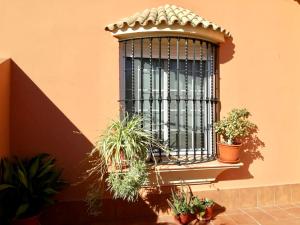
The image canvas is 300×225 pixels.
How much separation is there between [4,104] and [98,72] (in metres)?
1.41

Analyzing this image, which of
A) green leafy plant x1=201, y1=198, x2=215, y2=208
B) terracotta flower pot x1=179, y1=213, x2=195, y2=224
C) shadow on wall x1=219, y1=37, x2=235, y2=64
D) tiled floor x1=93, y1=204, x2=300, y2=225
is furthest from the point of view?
shadow on wall x1=219, y1=37, x2=235, y2=64

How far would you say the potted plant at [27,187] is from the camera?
3582 millimetres

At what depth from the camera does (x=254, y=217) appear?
466 cm

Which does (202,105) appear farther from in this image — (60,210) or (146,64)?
(60,210)

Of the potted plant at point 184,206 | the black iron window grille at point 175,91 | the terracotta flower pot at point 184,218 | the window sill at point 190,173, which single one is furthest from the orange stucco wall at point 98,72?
the terracotta flower pot at point 184,218

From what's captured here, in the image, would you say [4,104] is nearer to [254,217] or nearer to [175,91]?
[175,91]

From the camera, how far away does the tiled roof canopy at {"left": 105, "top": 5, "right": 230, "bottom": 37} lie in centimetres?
428

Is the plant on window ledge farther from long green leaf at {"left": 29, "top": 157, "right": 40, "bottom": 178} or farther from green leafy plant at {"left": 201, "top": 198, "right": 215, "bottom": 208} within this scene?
green leafy plant at {"left": 201, "top": 198, "right": 215, "bottom": 208}

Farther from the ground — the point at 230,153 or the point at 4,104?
the point at 4,104

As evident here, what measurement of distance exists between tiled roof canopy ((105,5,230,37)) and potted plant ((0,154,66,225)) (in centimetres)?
232

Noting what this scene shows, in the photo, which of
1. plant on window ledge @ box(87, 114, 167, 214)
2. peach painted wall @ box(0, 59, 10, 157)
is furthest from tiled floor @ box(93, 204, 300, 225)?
peach painted wall @ box(0, 59, 10, 157)

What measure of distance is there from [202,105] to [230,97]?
508 millimetres

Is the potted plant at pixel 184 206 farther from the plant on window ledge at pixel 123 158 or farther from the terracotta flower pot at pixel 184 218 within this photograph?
the plant on window ledge at pixel 123 158

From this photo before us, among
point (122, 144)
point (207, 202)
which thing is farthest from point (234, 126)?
point (122, 144)
